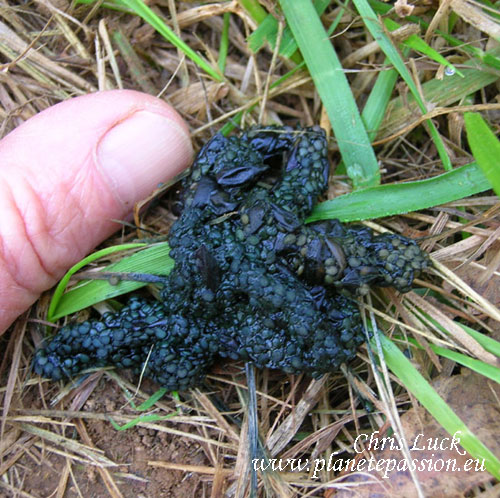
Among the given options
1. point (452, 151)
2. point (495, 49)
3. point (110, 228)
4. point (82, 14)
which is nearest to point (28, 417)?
point (110, 228)

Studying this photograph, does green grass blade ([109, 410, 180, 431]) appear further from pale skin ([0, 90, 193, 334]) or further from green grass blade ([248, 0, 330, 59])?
green grass blade ([248, 0, 330, 59])

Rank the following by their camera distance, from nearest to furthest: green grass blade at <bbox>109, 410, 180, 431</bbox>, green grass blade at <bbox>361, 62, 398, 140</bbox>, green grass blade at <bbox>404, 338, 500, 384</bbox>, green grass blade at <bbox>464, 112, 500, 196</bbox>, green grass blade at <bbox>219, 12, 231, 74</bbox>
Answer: green grass blade at <bbox>464, 112, 500, 196</bbox>, green grass blade at <bbox>404, 338, 500, 384</bbox>, green grass blade at <bbox>109, 410, 180, 431</bbox>, green grass blade at <bbox>361, 62, 398, 140</bbox>, green grass blade at <bbox>219, 12, 231, 74</bbox>

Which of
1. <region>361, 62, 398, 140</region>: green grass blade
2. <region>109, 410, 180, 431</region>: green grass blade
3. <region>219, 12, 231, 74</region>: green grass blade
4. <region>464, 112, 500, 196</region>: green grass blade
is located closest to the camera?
<region>464, 112, 500, 196</region>: green grass blade

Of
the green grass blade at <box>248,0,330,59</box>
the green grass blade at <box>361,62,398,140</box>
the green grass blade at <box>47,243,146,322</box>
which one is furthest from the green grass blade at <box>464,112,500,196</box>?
the green grass blade at <box>47,243,146,322</box>

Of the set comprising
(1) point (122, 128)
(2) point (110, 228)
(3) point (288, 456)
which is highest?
(1) point (122, 128)

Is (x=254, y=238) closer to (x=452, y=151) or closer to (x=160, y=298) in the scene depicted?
(x=160, y=298)

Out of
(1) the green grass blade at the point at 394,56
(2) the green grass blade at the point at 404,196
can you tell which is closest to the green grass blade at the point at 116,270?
(2) the green grass blade at the point at 404,196

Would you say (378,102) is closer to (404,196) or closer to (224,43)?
(404,196)
